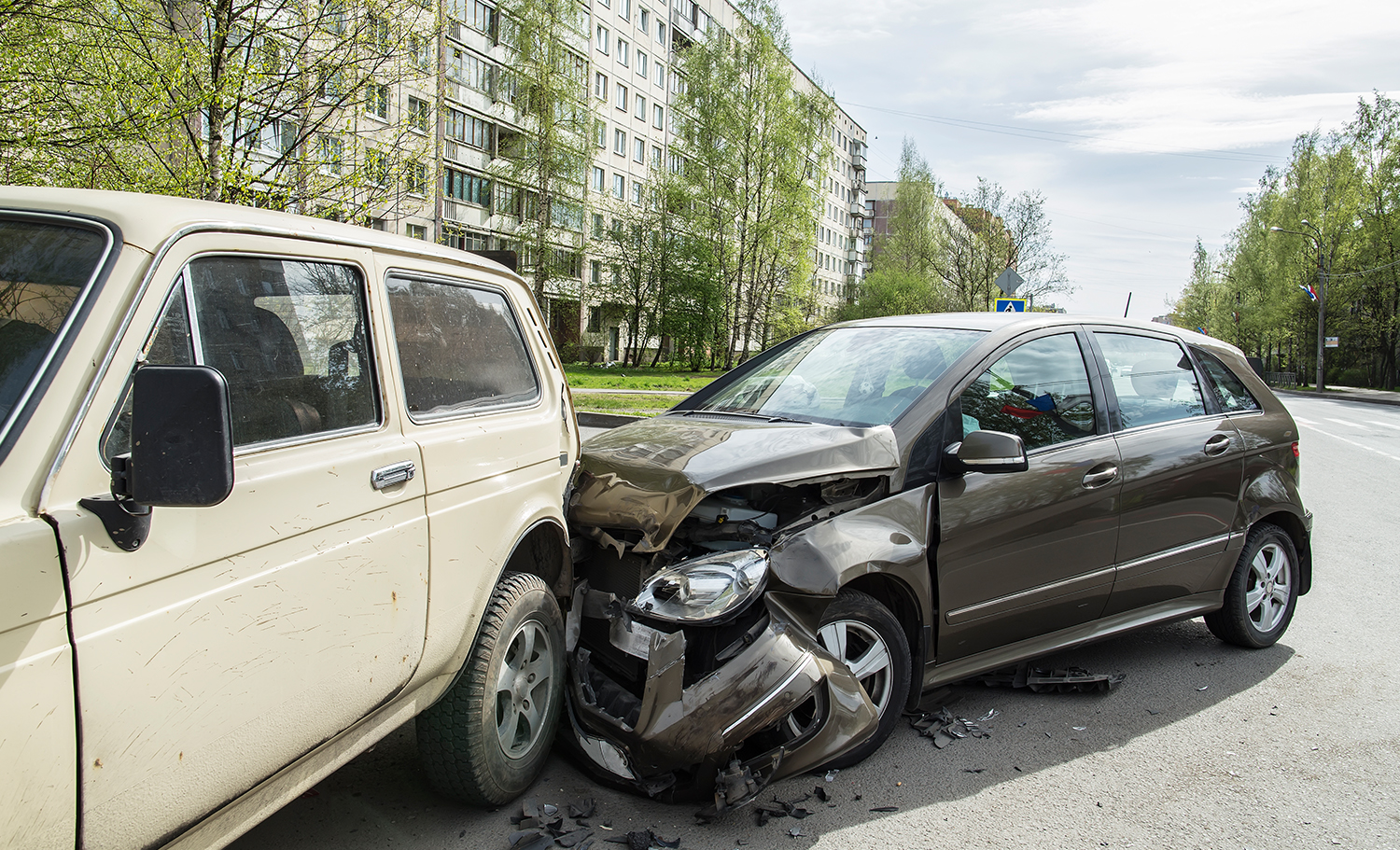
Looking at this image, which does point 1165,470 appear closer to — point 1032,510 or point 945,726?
point 1032,510

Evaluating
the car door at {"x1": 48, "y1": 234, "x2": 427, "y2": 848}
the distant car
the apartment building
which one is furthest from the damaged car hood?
the apartment building

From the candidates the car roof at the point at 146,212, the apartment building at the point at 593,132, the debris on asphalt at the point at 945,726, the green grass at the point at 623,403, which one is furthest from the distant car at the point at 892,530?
the apartment building at the point at 593,132

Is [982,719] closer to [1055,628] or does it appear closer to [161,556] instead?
[1055,628]

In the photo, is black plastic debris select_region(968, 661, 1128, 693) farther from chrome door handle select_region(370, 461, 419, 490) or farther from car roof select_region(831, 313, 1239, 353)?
chrome door handle select_region(370, 461, 419, 490)

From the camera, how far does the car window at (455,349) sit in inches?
113

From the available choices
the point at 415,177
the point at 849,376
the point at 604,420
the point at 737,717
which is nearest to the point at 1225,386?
the point at 849,376

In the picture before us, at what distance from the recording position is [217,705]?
192cm

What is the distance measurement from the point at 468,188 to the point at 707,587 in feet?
149

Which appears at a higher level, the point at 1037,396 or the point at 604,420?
the point at 1037,396

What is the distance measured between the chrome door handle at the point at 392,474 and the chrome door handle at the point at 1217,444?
4.00 meters

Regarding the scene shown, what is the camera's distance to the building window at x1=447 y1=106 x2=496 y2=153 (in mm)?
43594

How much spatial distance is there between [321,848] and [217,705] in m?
1.17

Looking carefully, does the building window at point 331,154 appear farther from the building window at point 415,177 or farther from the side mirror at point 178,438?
the side mirror at point 178,438

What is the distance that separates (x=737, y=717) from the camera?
2.86m
